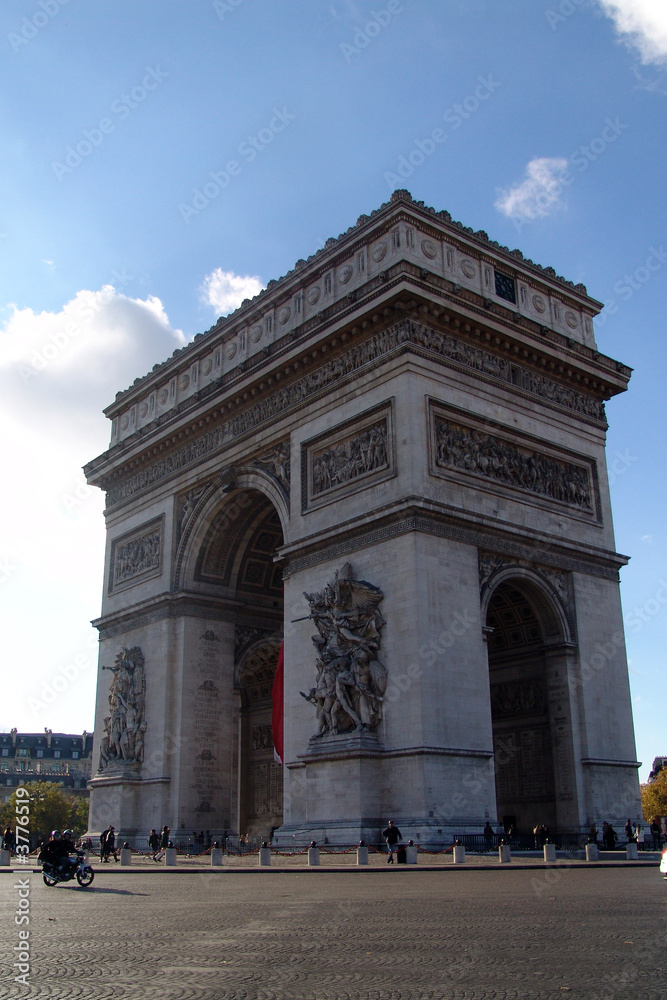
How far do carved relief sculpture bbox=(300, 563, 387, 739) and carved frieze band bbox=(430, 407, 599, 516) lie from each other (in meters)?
4.04

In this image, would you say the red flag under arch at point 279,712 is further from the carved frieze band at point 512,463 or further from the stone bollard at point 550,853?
the stone bollard at point 550,853

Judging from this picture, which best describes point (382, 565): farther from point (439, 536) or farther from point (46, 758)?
point (46, 758)

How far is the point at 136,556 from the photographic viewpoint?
37.4 meters

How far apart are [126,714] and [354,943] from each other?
2770 centimetres

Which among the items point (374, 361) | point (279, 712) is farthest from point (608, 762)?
point (374, 361)

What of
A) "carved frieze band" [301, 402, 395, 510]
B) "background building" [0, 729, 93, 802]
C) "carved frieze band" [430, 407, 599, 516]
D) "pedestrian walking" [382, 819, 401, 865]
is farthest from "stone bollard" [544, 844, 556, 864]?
"background building" [0, 729, 93, 802]

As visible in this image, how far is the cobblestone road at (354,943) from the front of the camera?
5984 millimetres

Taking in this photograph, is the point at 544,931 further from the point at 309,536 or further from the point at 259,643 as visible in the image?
the point at 259,643

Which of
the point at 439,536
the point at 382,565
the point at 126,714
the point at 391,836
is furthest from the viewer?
the point at 126,714

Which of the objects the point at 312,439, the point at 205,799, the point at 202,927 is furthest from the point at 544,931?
the point at 205,799

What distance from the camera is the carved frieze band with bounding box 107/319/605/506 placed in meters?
27.3

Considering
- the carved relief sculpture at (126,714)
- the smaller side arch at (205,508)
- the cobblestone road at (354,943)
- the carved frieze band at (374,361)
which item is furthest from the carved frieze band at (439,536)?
the cobblestone road at (354,943)

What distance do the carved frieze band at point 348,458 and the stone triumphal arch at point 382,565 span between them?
0.27 ft

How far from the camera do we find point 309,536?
28078mm
